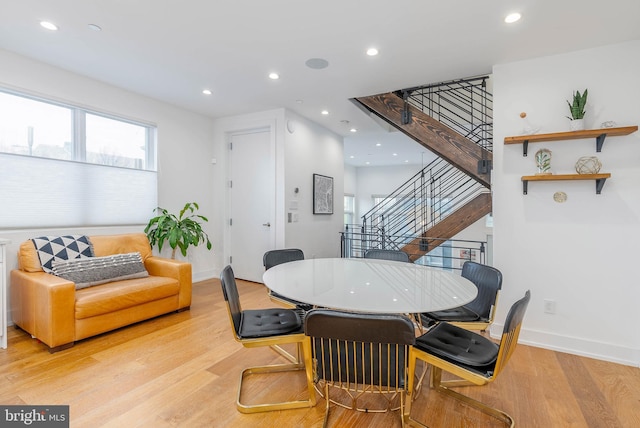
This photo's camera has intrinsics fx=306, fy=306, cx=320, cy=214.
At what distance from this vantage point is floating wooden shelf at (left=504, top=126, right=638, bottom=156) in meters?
2.47

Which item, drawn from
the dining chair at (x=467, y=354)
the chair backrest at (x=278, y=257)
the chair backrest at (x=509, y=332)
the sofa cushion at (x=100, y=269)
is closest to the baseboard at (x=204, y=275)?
the sofa cushion at (x=100, y=269)

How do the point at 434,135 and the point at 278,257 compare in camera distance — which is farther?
the point at 434,135

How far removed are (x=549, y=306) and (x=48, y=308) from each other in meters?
4.34

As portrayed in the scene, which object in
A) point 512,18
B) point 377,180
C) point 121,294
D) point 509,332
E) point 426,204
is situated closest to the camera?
point 509,332

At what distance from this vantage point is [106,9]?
228 centimetres

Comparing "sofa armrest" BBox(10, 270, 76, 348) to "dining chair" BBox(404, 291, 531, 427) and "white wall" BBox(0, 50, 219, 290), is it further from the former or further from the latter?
"dining chair" BBox(404, 291, 531, 427)

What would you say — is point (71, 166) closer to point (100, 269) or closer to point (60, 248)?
point (60, 248)

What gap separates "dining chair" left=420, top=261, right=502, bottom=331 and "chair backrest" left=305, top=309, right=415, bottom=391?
747 millimetres

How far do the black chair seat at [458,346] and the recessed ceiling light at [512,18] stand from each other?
2301mm

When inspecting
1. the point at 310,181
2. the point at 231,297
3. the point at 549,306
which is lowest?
the point at 549,306

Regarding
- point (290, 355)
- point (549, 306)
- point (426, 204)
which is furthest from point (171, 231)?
point (426, 204)

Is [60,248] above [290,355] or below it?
above

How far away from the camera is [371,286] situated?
2.02 m

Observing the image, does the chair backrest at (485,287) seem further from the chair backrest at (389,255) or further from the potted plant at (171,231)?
the potted plant at (171,231)
